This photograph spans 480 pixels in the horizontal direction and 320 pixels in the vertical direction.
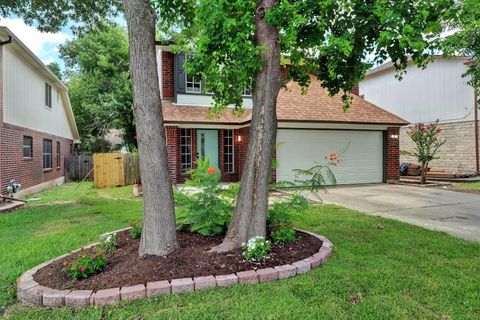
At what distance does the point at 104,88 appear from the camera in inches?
899

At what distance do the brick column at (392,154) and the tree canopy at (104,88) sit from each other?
48.4 ft

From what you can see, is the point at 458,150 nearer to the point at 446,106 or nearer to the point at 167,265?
the point at 446,106

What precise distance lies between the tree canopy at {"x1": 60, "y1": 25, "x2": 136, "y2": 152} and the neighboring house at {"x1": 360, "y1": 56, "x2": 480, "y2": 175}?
52.5 ft

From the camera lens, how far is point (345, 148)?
13070 mm

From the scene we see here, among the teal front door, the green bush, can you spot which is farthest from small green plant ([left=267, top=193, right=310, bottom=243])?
the teal front door

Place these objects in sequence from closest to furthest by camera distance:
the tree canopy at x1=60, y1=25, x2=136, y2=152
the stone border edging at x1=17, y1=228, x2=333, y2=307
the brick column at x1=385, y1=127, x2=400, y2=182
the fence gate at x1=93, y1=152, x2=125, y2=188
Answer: the stone border edging at x1=17, y1=228, x2=333, y2=307, the brick column at x1=385, y1=127, x2=400, y2=182, the fence gate at x1=93, y1=152, x2=125, y2=188, the tree canopy at x1=60, y1=25, x2=136, y2=152

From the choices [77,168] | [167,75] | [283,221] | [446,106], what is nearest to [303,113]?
[167,75]

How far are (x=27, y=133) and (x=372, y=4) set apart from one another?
490 inches

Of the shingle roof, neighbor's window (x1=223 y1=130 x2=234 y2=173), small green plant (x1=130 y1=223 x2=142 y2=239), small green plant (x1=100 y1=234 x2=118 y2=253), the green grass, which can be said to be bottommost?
the green grass

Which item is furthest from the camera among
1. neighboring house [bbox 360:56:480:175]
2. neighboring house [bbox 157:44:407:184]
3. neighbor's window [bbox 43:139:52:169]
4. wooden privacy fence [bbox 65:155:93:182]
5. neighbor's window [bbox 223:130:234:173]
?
wooden privacy fence [bbox 65:155:93:182]

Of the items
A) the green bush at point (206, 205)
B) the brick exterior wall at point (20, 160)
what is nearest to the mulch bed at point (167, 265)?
the green bush at point (206, 205)

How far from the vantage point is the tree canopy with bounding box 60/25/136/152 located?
821 inches

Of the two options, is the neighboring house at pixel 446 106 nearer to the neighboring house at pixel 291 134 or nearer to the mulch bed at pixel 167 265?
the neighboring house at pixel 291 134

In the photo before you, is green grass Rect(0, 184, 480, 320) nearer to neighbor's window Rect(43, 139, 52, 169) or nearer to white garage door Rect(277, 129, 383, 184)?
white garage door Rect(277, 129, 383, 184)
